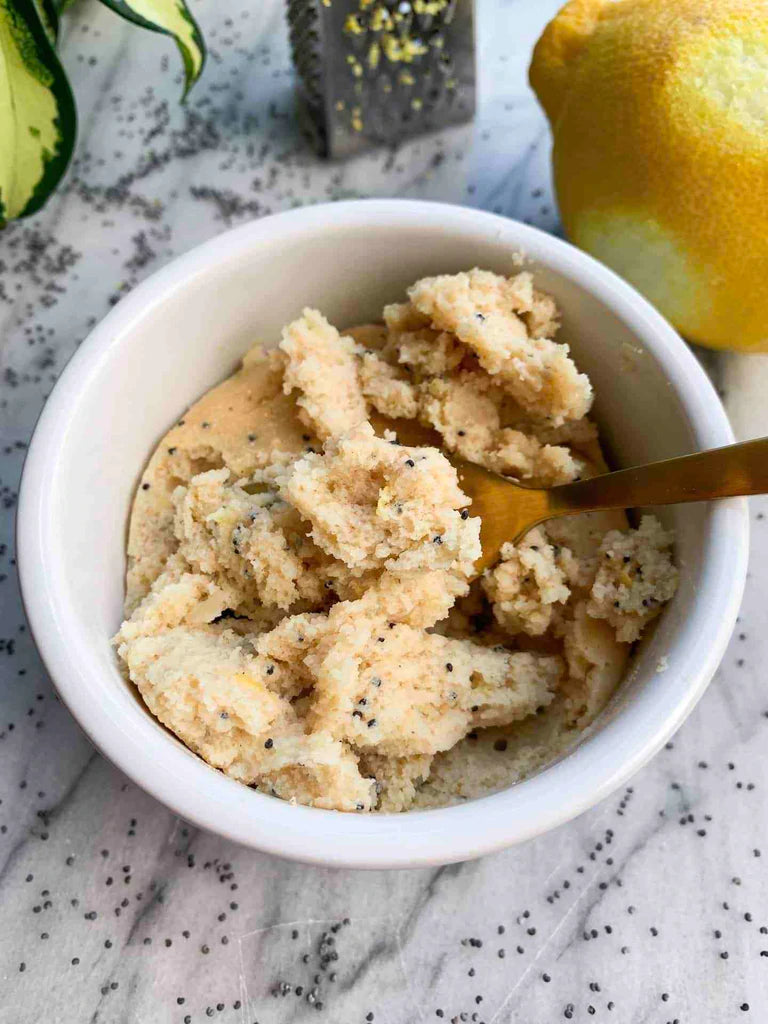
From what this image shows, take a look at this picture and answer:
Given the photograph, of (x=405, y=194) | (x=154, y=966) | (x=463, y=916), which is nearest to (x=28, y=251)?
(x=405, y=194)

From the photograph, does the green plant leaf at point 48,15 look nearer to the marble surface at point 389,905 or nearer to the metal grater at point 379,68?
the metal grater at point 379,68

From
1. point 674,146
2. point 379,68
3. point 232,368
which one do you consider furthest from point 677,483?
point 379,68

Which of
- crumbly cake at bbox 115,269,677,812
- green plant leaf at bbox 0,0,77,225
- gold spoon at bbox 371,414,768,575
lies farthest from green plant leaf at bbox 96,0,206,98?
gold spoon at bbox 371,414,768,575

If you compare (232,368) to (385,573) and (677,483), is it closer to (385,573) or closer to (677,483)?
(385,573)

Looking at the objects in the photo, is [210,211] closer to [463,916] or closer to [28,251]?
[28,251]

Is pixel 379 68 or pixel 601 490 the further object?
pixel 379 68

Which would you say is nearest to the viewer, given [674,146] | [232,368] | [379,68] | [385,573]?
[385,573]

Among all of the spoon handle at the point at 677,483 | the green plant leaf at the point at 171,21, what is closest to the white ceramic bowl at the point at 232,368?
the spoon handle at the point at 677,483
